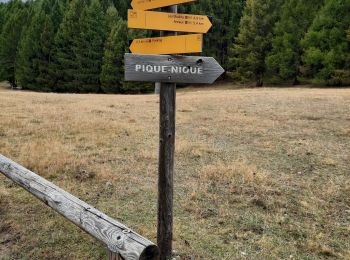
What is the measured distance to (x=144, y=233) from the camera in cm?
547

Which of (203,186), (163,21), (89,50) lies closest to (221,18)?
(89,50)

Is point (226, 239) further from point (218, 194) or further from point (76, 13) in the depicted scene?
point (76, 13)

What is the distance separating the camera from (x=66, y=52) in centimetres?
5600

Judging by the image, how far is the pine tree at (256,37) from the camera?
163ft

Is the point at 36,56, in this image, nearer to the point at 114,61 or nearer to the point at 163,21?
the point at 114,61

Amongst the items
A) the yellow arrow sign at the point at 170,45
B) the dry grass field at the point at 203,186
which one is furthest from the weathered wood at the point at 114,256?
the yellow arrow sign at the point at 170,45

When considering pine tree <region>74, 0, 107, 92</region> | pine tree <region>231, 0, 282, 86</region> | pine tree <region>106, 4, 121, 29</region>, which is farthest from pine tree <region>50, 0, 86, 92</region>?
pine tree <region>231, 0, 282, 86</region>

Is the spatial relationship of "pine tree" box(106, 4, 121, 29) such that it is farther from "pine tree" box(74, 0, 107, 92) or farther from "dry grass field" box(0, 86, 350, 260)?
"dry grass field" box(0, 86, 350, 260)

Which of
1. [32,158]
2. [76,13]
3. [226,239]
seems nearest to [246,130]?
[32,158]

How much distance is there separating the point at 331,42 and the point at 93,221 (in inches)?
1780

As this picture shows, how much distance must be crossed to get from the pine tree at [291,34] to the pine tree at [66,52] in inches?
1143

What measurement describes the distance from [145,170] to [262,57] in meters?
45.4

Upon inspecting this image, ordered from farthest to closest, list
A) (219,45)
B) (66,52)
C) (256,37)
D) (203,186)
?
(219,45), (66,52), (256,37), (203,186)

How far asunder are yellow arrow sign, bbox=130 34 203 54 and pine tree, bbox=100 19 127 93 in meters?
46.8
